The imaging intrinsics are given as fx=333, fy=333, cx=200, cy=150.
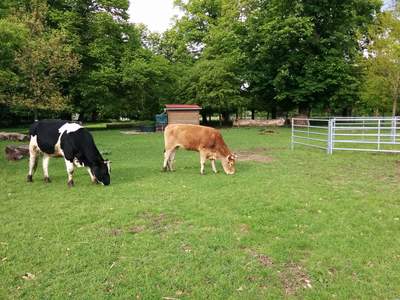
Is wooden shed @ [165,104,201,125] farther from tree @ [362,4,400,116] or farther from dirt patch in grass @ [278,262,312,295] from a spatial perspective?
dirt patch in grass @ [278,262,312,295]

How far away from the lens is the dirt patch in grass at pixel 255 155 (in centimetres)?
1177

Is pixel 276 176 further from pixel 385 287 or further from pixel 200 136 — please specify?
pixel 385 287

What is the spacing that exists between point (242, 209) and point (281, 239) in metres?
1.33

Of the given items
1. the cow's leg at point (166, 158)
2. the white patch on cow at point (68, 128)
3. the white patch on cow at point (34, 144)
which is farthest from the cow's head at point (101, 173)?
the cow's leg at point (166, 158)

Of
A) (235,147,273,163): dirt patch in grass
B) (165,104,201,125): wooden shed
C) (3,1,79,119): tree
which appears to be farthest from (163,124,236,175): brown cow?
(165,104,201,125): wooden shed

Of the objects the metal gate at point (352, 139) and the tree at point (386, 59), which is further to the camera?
the tree at point (386, 59)

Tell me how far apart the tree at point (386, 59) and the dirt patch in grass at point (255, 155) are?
41.7 feet

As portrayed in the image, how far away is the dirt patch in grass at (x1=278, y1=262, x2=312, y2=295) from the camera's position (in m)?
3.45

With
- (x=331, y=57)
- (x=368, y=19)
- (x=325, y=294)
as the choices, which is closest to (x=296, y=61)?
(x=331, y=57)

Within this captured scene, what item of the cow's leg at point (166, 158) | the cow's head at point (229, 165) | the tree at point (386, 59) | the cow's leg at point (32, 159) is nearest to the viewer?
the cow's leg at point (32, 159)

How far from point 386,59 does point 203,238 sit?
22.0m

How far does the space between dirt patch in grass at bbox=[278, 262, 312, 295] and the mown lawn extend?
0.01 m

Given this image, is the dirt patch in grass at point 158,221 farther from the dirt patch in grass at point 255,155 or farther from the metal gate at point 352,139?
the metal gate at point 352,139

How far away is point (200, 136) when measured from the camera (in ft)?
31.2
